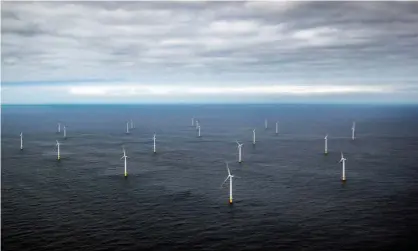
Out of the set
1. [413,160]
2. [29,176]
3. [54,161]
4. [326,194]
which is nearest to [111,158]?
[54,161]

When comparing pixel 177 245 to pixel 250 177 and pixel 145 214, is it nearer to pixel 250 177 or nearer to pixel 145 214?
pixel 145 214

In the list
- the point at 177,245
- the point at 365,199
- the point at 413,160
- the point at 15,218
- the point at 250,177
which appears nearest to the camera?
the point at 177,245

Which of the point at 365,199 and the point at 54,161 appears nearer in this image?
the point at 365,199

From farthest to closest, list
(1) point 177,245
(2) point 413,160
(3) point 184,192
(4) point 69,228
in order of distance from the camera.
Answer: (2) point 413,160 < (3) point 184,192 < (4) point 69,228 < (1) point 177,245

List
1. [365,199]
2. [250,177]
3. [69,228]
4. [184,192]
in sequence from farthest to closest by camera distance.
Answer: [250,177] < [184,192] < [365,199] < [69,228]

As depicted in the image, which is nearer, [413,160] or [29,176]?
[29,176]

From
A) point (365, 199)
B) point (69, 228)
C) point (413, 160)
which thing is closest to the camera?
point (69, 228)

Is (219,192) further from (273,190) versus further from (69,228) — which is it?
(69,228)

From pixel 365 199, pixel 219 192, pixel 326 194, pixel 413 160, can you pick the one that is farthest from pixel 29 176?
pixel 413 160

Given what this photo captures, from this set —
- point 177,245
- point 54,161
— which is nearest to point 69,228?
point 177,245
